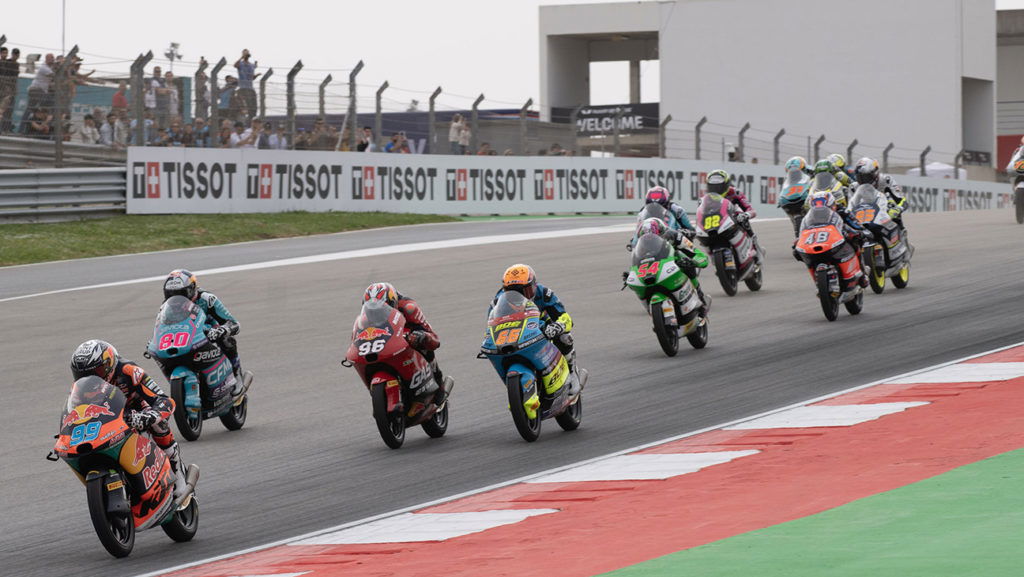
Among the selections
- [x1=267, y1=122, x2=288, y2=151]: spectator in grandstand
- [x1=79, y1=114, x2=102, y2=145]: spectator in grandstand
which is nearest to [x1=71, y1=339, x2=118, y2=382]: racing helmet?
[x1=79, y1=114, x2=102, y2=145]: spectator in grandstand

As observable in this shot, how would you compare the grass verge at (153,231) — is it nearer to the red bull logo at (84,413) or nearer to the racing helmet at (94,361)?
the racing helmet at (94,361)

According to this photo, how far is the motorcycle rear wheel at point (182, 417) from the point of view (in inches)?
460

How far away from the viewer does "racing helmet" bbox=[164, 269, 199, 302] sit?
11.9 m

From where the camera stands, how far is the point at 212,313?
1224 centimetres

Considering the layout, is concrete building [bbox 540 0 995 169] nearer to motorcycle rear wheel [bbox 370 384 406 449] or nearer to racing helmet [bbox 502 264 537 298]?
racing helmet [bbox 502 264 537 298]

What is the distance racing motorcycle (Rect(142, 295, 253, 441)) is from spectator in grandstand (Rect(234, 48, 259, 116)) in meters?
17.1

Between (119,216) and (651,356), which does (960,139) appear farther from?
(651,356)

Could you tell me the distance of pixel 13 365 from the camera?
15.2 metres

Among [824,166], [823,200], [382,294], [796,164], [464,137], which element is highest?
[464,137]

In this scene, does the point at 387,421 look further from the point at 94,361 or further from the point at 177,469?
the point at 94,361

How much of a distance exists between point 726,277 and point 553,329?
27.1ft

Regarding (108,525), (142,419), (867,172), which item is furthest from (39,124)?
(108,525)

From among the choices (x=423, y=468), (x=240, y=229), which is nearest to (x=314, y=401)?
(x=423, y=468)

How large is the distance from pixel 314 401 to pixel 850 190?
901 centimetres
